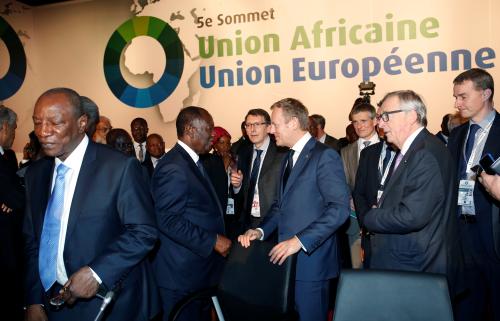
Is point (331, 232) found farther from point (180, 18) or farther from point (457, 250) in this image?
point (180, 18)

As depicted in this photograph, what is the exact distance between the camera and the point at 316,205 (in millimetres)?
2555

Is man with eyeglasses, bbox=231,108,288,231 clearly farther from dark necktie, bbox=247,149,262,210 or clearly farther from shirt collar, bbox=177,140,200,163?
shirt collar, bbox=177,140,200,163

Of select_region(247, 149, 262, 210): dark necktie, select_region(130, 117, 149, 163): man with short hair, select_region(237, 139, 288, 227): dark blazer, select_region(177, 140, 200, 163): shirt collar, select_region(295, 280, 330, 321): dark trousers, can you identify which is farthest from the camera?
select_region(130, 117, 149, 163): man with short hair

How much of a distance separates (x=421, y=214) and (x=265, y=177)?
1614mm

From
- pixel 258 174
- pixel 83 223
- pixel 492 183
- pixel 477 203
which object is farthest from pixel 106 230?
pixel 477 203

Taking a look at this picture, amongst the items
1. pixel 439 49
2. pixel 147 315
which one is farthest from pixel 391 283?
pixel 439 49

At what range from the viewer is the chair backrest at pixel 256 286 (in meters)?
2.22

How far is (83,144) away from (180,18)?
247 inches

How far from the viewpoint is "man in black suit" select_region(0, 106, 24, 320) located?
294cm

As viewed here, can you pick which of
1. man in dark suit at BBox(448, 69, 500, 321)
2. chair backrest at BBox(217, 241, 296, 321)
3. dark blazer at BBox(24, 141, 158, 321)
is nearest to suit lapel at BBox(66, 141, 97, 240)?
dark blazer at BBox(24, 141, 158, 321)

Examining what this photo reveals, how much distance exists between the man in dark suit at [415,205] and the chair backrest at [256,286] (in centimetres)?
52

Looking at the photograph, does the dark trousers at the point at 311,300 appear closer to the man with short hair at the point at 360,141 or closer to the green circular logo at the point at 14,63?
the man with short hair at the point at 360,141

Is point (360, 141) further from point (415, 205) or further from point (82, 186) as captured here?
point (82, 186)

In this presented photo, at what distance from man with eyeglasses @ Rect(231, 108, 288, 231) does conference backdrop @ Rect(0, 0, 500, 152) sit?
9.52 feet
